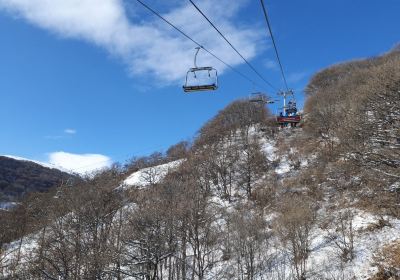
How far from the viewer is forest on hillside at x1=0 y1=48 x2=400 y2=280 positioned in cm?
2952

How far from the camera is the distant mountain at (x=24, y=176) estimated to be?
4566 inches

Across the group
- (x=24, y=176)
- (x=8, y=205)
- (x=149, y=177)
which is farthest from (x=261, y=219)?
(x=24, y=176)

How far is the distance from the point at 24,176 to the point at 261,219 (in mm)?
110743

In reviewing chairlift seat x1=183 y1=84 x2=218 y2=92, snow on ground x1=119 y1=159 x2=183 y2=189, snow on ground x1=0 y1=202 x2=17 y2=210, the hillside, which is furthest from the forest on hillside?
the hillside

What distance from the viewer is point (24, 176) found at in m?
131

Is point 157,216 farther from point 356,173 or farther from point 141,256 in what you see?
point 356,173

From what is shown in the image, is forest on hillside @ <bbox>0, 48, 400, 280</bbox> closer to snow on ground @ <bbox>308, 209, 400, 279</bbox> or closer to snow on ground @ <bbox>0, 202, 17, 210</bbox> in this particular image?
snow on ground @ <bbox>308, 209, 400, 279</bbox>

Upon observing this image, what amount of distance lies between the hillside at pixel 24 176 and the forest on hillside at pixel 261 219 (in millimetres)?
67746

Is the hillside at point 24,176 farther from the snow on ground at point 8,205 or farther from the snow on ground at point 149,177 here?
the snow on ground at point 149,177

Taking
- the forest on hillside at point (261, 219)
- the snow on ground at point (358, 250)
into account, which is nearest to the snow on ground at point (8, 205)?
the forest on hillside at point (261, 219)

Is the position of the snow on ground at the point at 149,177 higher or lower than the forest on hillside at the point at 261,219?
higher

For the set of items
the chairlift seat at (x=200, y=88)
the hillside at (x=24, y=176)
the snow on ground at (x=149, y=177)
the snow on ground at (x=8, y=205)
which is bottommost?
the chairlift seat at (x=200, y=88)

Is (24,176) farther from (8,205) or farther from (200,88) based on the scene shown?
(200,88)

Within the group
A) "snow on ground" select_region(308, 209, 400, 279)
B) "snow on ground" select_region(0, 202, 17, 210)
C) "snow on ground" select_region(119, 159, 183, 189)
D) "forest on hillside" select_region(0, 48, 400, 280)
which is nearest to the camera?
"snow on ground" select_region(308, 209, 400, 279)
